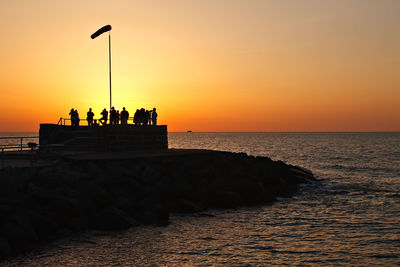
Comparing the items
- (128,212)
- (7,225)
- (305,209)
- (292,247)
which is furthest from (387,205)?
(7,225)

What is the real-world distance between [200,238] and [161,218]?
2304 mm

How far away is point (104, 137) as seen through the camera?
25.5 m

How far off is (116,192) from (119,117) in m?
11.6

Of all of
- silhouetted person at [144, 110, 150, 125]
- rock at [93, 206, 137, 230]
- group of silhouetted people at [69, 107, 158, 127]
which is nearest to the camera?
rock at [93, 206, 137, 230]

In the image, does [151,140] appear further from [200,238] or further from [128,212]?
[200,238]

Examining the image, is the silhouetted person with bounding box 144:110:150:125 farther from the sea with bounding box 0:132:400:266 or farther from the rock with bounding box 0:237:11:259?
the rock with bounding box 0:237:11:259

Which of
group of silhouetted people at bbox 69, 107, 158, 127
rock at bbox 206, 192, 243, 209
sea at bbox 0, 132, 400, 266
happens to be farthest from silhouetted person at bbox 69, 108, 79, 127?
sea at bbox 0, 132, 400, 266

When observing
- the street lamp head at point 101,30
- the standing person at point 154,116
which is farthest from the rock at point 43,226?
the street lamp head at point 101,30

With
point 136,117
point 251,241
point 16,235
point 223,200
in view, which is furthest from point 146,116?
point 16,235

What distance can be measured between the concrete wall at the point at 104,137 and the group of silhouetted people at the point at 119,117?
620mm

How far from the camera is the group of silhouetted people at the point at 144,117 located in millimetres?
28391

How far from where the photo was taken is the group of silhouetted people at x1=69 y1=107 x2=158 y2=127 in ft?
89.4

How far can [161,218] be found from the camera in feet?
51.2

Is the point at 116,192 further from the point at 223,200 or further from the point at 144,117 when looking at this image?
the point at 144,117
